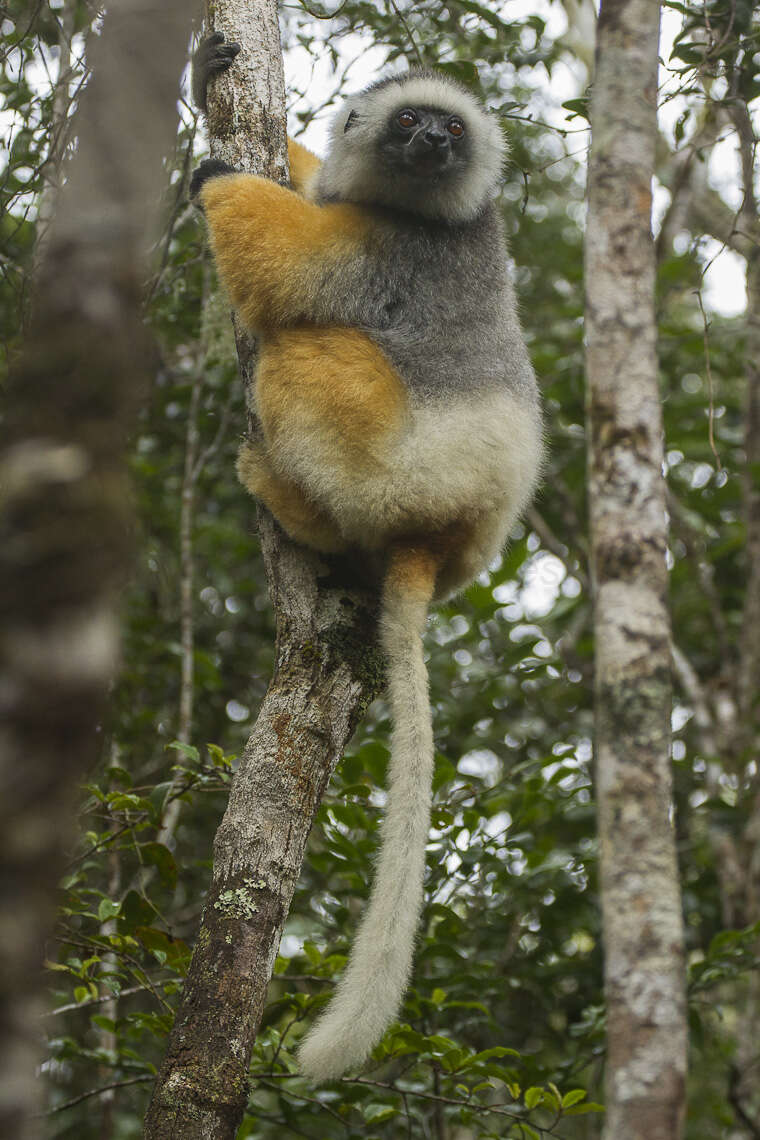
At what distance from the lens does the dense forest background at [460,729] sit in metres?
3.62

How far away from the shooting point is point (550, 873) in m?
4.45

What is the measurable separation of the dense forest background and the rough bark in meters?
1.95

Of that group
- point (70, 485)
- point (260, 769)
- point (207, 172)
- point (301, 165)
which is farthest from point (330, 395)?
point (70, 485)

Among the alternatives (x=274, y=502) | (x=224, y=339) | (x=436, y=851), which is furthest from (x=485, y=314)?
(x=436, y=851)

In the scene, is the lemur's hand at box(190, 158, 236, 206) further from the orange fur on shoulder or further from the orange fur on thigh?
the orange fur on thigh

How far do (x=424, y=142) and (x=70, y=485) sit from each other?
11.8 feet

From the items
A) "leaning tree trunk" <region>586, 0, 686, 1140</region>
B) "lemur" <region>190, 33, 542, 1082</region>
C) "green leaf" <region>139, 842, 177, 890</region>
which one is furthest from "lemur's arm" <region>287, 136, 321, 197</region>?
"green leaf" <region>139, 842, 177, 890</region>

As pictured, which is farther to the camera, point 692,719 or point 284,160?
point 692,719

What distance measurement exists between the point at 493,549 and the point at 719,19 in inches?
96.0

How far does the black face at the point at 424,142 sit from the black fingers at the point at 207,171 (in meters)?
0.77

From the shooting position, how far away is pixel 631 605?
6.49 feet

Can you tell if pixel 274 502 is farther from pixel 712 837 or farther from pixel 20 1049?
pixel 712 837

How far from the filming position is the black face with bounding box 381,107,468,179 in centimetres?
417

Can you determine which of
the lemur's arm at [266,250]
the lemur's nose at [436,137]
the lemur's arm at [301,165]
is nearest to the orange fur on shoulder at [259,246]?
the lemur's arm at [266,250]
